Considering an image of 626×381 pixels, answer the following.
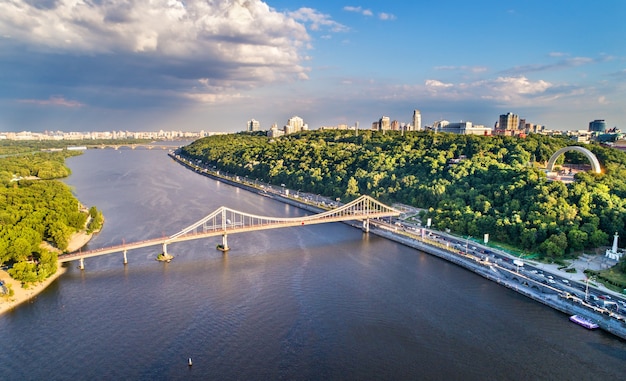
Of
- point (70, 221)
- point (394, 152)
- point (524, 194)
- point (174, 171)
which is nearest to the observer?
point (70, 221)

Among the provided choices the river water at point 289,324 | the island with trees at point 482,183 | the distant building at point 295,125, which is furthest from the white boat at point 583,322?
the distant building at point 295,125

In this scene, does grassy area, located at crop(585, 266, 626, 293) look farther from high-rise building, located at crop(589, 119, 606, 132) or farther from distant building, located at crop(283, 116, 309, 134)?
distant building, located at crop(283, 116, 309, 134)

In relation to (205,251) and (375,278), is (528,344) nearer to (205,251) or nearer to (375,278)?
(375,278)

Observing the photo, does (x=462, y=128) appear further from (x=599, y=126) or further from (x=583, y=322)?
(x=583, y=322)

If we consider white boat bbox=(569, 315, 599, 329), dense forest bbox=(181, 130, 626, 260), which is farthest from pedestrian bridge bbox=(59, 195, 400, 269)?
white boat bbox=(569, 315, 599, 329)

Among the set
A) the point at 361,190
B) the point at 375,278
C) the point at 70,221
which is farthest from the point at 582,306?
the point at 70,221
